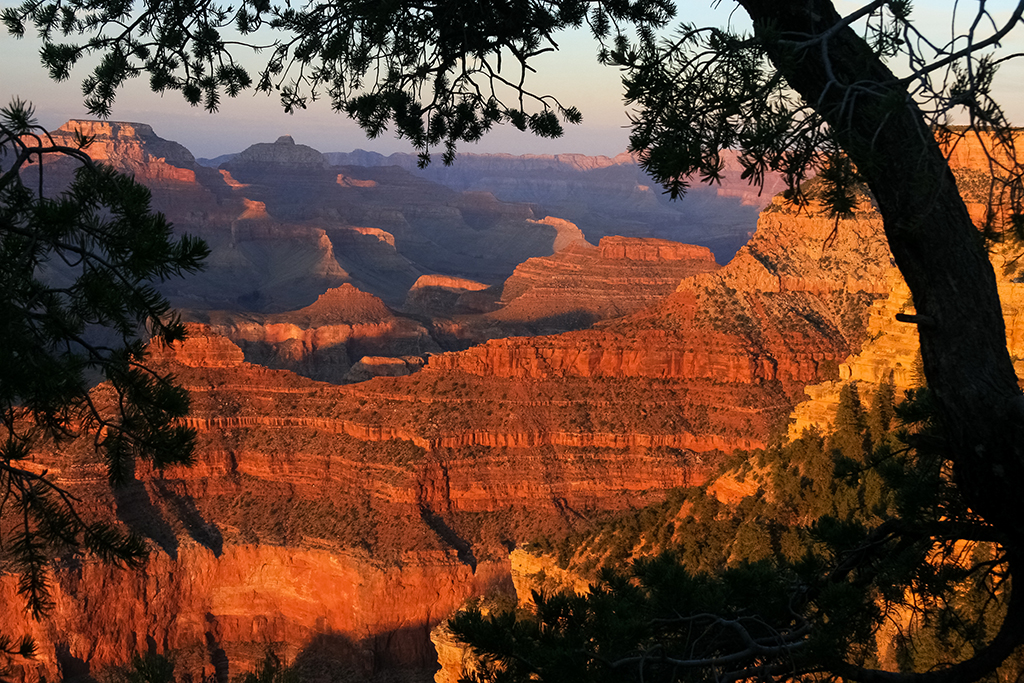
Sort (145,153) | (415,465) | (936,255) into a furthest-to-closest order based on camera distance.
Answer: (145,153) → (415,465) → (936,255)

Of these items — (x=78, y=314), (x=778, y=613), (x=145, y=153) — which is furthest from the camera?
(x=145, y=153)

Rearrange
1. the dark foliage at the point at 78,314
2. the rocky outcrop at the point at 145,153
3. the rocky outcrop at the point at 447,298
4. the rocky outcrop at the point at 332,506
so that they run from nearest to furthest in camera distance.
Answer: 1. the dark foliage at the point at 78,314
2. the rocky outcrop at the point at 332,506
3. the rocky outcrop at the point at 447,298
4. the rocky outcrop at the point at 145,153

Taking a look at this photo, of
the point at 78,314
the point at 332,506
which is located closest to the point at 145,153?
the point at 332,506

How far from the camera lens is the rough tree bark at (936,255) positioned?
5.00m

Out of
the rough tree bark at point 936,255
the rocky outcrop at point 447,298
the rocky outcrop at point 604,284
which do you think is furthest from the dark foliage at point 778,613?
the rocky outcrop at point 447,298

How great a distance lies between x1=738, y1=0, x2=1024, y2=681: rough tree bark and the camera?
16.4 ft

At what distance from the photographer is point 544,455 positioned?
4362cm

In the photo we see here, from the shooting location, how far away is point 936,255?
5109 millimetres

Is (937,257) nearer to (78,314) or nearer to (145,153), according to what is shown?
(78,314)

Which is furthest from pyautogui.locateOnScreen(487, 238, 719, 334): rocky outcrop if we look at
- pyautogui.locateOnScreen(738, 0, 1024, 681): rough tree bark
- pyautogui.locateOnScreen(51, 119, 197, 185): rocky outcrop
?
pyautogui.locateOnScreen(51, 119, 197, 185): rocky outcrop

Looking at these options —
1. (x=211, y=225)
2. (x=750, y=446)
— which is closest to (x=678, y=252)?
(x=750, y=446)

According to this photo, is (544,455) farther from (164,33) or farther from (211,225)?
(211,225)

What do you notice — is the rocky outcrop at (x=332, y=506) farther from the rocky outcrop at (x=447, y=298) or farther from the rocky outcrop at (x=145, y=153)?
the rocky outcrop at (x=145, y=153)

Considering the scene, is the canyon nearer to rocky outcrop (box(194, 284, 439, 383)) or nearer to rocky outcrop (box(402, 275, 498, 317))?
rocky outcrop (box(194, 284, 439, 383))
